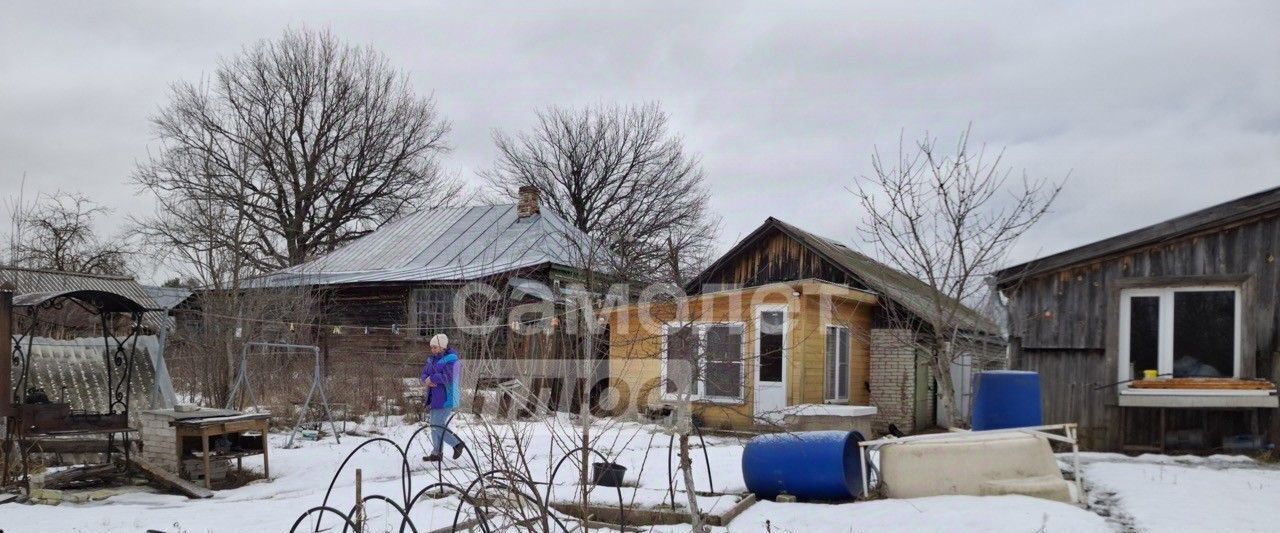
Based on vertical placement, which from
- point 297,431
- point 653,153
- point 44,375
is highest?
point 653,153

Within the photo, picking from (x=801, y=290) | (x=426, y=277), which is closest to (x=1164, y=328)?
(x=801, y=290)

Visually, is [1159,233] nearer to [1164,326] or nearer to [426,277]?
[1164,326]

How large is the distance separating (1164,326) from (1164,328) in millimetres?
24

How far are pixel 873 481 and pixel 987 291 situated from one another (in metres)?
4.65

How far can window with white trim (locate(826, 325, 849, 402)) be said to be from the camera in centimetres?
1581

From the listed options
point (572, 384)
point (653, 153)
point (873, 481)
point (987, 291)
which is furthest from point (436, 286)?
point (653, 153)

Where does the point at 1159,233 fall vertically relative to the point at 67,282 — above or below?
above

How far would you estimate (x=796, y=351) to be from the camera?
1491 cm

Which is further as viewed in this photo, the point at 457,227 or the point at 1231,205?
the point at 457,227

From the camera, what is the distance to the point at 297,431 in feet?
42.5

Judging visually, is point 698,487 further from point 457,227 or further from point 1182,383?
point 457,227

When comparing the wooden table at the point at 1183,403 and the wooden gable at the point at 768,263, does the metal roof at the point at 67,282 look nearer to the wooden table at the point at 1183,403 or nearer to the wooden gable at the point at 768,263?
the wooden gable at the point at 768,263

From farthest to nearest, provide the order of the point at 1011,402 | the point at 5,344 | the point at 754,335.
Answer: the point at 754,335 < the point at 1011,402 < the point at 5,344

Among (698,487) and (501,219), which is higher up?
(501,219)
